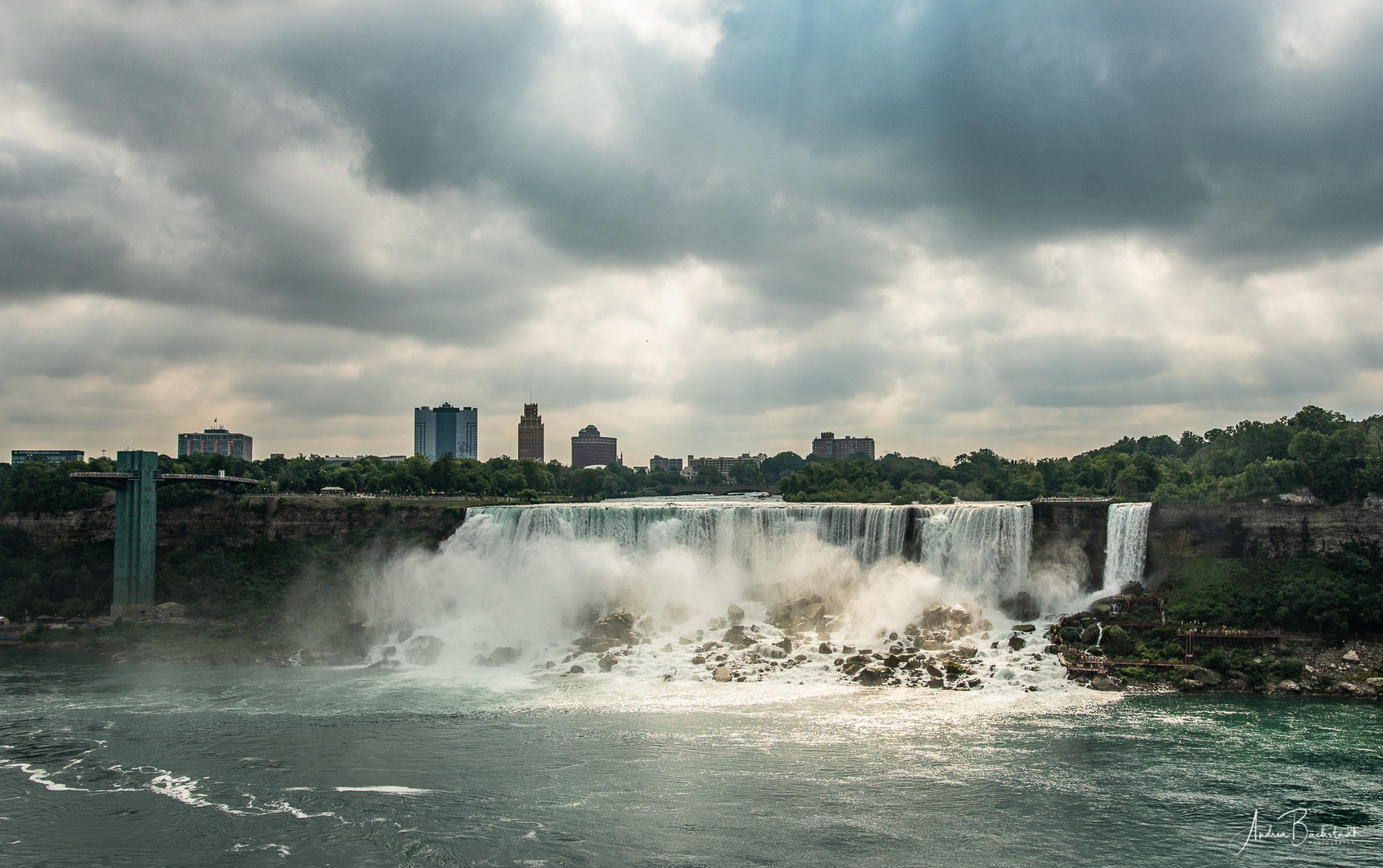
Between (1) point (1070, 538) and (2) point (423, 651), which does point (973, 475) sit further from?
(2) point (423, 651)

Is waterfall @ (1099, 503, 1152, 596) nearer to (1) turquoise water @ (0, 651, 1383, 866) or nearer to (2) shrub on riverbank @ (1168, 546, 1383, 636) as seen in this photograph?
(2) shrub on riverbank @ (1168, 546, 1383, 636)

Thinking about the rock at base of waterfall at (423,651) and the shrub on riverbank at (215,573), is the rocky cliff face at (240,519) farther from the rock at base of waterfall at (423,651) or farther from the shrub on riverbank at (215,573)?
the rock at base of waterfall at (423,651)

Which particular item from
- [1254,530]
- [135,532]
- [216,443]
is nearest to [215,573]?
[135,532]

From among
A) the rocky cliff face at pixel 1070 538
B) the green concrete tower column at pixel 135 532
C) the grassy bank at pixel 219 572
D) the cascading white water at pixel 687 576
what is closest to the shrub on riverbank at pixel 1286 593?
the rocky cliff face at pixel 1070 538

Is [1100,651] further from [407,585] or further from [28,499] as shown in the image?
[28,499]

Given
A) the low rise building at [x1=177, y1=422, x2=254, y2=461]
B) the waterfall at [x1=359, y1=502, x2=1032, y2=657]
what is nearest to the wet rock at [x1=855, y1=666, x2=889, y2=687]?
the waterfall at [x1=359, y1=502, x2=1032, y2=657]

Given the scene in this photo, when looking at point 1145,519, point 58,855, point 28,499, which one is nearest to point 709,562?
point 1145,519

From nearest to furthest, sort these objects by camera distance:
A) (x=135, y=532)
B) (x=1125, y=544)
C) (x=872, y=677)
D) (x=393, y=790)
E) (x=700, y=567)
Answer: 1. (x=393, y=790)
2. (x=872, y=677)
3. (x=1125, y=544)
4. (x=700, y=567)
5. (x=135, y=532)
